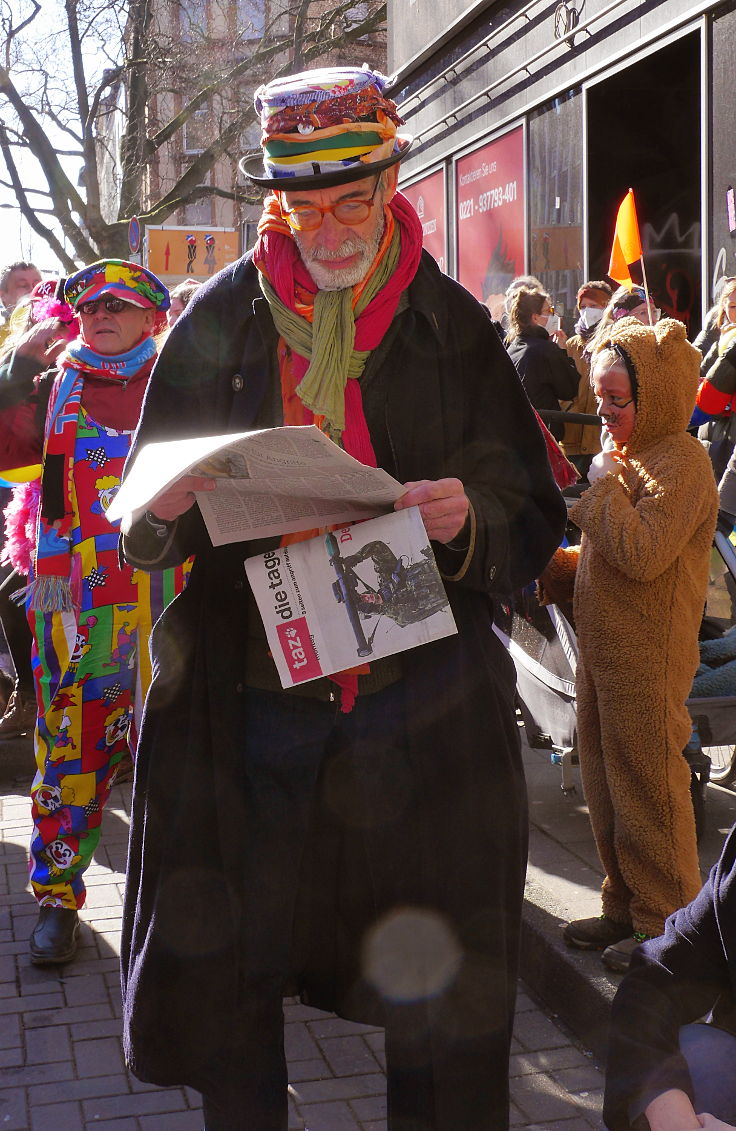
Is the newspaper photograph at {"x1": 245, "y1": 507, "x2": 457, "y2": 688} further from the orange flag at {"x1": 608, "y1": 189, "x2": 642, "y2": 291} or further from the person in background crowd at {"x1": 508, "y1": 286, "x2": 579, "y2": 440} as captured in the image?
the person in background crowd at {"x1": 508, "y1": 286, "x2": 579, "y2": 440}

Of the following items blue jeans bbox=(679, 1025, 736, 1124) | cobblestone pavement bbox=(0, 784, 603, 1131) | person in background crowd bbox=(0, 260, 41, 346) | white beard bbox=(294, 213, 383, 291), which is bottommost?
cobblestone pavement bbox=(0, 784, 603, 1131)

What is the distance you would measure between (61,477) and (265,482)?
2041 millimetres

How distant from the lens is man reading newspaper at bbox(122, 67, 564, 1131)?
7.39 ft

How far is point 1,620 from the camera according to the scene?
6.01 metres

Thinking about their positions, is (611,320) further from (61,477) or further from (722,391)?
(722,391)

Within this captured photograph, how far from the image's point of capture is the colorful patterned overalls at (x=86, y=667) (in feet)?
13.0

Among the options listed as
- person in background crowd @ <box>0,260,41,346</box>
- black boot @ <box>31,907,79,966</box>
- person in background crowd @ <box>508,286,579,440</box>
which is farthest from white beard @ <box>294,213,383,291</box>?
person in background crowd @ <box>0,260,41,346</box>

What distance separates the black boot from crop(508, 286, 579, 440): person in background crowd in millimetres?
4881

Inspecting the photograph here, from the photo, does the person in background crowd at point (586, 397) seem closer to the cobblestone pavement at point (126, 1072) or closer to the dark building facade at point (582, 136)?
the dark building facade at point (582, 136)

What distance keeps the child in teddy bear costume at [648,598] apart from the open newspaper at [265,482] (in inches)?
52.5

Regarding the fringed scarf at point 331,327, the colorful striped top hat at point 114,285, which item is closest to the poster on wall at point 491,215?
the colorful striped top hat at point 114,285

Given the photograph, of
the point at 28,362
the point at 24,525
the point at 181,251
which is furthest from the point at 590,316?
the point at 181,251

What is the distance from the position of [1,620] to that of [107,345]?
233 centimetres

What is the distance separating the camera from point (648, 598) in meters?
3.48
